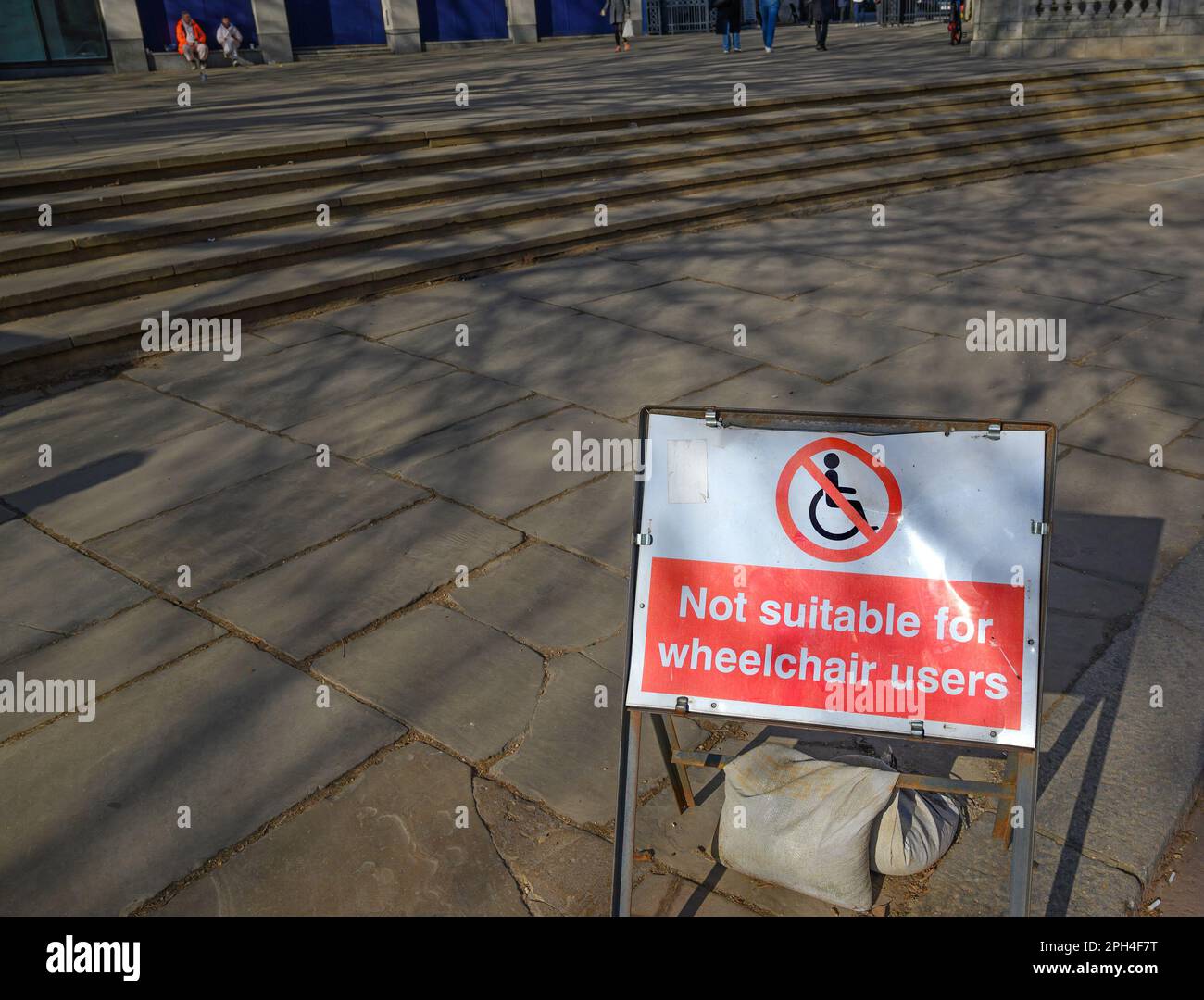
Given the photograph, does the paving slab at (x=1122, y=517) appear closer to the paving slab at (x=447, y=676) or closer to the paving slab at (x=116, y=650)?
the paving slab at (x=447, y=676)

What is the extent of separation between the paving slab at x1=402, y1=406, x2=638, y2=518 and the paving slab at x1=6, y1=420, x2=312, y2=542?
2.32ft

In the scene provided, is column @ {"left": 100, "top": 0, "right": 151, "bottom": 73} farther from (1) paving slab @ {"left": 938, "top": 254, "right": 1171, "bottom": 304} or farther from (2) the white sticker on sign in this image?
(2) the white sticker on sign

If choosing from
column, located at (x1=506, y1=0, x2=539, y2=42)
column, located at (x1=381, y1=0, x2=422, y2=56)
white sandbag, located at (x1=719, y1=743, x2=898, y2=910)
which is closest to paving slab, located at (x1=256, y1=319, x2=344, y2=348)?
white sandbag, located at (x1=719, y1=743, x2=898, y2=910)

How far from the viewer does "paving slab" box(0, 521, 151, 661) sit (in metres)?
4.19

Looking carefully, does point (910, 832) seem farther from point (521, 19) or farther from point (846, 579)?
point (521, 19)

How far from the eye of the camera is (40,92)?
19.8 metres

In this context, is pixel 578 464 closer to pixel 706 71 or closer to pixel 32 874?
pixel 32 874

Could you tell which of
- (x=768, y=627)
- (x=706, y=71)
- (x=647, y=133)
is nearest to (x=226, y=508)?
(x=768, y=627)

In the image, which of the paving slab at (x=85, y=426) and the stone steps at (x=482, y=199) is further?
the stone steps at (x=482, y=199)

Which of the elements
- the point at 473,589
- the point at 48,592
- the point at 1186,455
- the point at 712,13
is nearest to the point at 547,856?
the point at 473,589

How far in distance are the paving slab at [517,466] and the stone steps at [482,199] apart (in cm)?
297

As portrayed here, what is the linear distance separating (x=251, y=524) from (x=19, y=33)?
23878 mm

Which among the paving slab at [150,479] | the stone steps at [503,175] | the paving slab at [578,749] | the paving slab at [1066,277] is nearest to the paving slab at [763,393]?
the paving slab at [150,479]

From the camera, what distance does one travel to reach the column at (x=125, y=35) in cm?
2389
